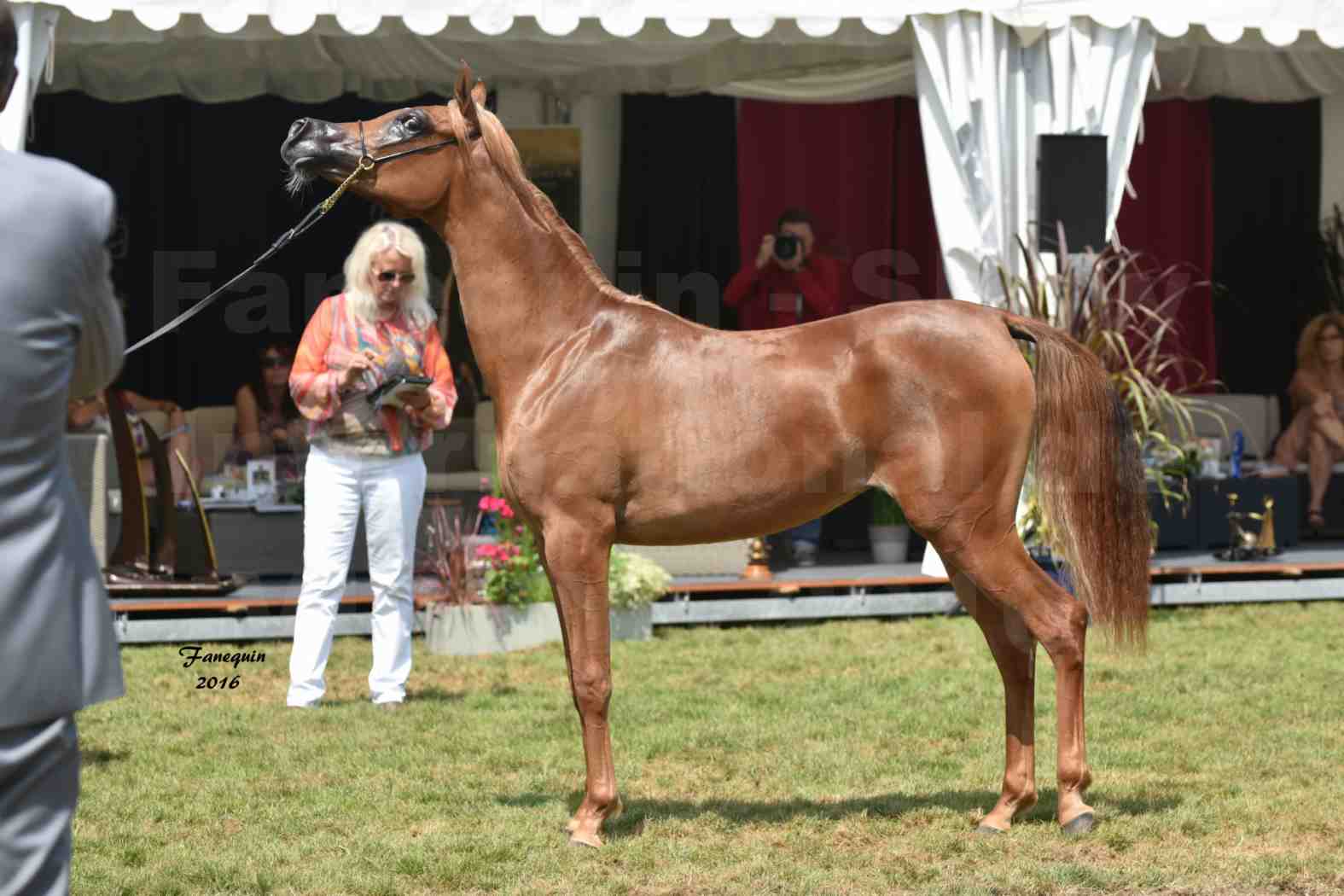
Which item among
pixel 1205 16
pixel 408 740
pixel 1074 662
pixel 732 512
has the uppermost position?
pixel 1205 16

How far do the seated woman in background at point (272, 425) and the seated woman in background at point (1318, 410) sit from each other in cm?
620

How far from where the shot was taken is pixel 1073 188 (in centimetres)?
877

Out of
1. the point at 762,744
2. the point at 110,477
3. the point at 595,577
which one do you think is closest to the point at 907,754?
the point at 762,744

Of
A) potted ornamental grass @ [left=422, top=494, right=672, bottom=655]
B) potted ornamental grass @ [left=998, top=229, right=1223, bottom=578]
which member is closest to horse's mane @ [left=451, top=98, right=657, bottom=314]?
potted ornamental grass @ [left=422, top=494, right=672, bottom=655]

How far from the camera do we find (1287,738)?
614cm

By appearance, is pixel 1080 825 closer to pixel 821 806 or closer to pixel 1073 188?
pixel 821 806

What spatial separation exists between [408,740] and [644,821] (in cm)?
156

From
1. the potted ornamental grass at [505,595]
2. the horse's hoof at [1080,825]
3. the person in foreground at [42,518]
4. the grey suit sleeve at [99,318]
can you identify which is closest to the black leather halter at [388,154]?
the grey suit sleeve at [99,318]

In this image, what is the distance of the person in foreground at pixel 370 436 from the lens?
22.0 ft

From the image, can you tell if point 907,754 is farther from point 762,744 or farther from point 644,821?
point 644,821

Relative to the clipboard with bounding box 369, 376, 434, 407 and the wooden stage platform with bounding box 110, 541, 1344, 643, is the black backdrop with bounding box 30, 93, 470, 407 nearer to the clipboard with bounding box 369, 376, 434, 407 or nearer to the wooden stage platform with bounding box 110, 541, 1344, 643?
the wooden stage platform with bounding box 110, 541, 1344, 643

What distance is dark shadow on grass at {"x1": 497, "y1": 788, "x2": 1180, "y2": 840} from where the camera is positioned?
509 cm

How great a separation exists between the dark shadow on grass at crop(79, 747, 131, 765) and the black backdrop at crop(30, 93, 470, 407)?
6.33m

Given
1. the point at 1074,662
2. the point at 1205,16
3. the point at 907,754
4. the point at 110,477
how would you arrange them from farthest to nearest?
1. the point at 110,477
2. the point at 1205,16
3. the point at 907,754
4. the point at 1074,662
